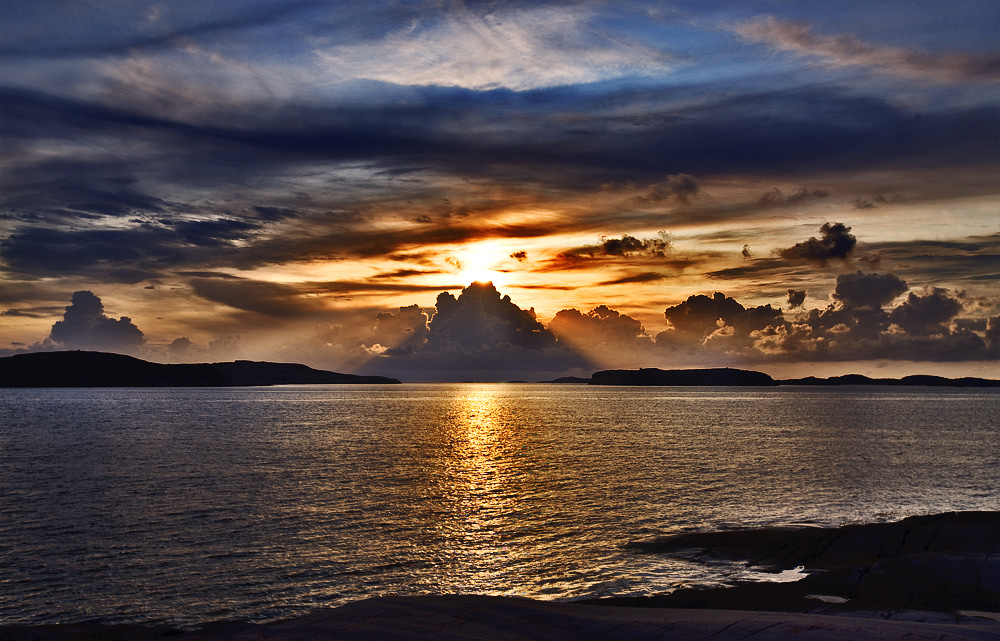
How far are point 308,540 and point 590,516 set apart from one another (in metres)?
19.0

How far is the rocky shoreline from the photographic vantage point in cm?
1992

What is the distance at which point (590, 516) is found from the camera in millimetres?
44719

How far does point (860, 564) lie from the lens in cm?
3156

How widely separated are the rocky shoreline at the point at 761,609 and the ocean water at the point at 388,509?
9.69ft

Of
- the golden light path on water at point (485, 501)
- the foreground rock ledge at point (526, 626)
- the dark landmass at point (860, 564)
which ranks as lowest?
the golden light path on water at point (485, 501)

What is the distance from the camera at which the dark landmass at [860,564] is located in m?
26.0

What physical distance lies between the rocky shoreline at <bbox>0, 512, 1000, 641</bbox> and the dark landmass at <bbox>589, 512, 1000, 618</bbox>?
0.21ft

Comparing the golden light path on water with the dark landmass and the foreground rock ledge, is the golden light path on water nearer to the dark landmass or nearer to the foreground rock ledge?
the dark landmass

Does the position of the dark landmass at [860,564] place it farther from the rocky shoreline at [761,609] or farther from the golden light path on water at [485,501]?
the golden light path on water at [485,501]

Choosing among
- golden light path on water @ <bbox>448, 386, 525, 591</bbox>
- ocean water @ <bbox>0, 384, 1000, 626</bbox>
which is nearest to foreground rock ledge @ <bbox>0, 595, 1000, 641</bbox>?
ocean water @ <bbox>0, 384, 1000, 626</bbox>

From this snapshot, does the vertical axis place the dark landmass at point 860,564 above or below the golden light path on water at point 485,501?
above

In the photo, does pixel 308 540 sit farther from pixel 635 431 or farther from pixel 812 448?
pixel 635 431

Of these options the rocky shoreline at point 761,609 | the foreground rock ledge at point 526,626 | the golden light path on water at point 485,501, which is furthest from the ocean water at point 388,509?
the foreground rock ledge at point 526,626

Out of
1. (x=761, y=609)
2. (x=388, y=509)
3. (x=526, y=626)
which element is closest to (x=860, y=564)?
(x=761, y=609)
